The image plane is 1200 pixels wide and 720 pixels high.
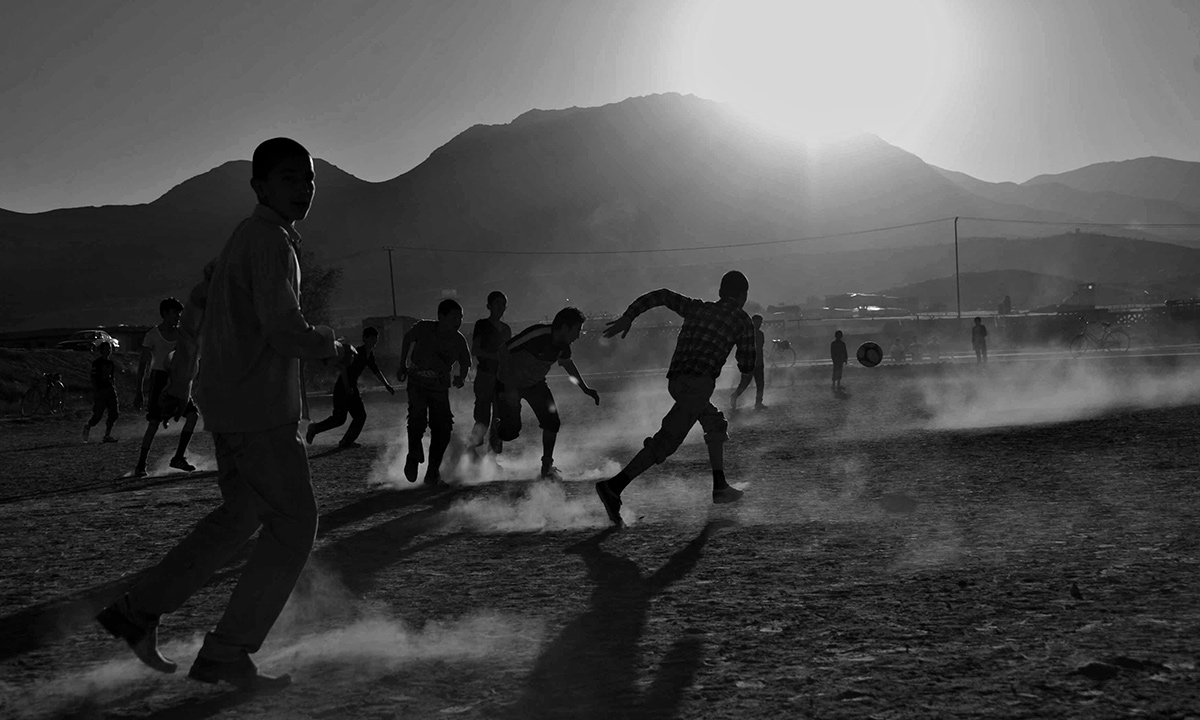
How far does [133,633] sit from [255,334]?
1229 millimetres

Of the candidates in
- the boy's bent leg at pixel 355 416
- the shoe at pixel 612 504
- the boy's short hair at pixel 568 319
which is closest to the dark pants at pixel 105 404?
the boy's bent leg at pixel 355 416

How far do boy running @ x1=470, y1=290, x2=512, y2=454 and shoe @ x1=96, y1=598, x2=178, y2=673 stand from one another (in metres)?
7.03

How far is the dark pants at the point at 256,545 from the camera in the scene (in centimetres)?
400

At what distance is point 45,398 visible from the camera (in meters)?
31.4

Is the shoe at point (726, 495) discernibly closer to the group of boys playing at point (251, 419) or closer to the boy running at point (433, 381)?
the boy running at point (433, 381)

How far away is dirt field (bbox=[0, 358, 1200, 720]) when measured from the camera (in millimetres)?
3928

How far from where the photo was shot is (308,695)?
4.03 m

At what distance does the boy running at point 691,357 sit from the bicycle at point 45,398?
89.4ft

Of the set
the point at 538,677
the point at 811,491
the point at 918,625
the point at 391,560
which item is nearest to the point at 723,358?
the point at 811,491

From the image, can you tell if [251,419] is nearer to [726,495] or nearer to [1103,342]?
[726,495]

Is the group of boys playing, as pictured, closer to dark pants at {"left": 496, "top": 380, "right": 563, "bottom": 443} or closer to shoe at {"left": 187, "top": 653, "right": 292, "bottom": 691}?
shoe at {"left": 187, "top": 653, "right": 292, "bottom": 691}

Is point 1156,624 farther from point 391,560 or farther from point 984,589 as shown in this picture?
point 391,560

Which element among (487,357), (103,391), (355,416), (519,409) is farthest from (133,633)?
(103,391)

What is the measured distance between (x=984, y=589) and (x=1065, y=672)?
4.81 feet
